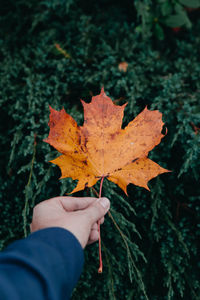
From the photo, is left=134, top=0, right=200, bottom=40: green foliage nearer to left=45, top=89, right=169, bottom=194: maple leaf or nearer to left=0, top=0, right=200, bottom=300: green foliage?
left=0, top=0, right=200, bottom=300: green foliage

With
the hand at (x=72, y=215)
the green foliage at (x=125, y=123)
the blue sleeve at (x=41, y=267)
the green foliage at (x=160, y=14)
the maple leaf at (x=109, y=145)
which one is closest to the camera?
the blue sleeve at (x=41, y=267)

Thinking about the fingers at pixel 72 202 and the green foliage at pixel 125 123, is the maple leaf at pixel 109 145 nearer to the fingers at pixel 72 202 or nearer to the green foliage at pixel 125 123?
the fingers at pixel 72 202

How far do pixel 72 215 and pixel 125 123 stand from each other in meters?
0.74

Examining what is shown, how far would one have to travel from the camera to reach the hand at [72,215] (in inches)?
30.7

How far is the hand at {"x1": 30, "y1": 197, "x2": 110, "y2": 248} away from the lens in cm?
78

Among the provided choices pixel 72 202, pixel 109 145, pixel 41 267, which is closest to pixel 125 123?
pixel 109 145

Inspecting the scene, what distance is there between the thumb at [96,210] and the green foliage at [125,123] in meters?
Answer: 0.25

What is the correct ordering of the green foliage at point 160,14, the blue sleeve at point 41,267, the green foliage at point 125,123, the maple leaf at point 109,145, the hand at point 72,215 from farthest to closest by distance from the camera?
the green foliage at point 160,14
the green foliage at point 125,123
the maple leaf at point 109,145
the hand at point 72,215
the blue sleeve at point 41,267

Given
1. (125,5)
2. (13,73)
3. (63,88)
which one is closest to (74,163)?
(63,88)

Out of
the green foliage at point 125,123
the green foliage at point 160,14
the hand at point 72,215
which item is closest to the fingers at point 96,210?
the hand at point 72,215

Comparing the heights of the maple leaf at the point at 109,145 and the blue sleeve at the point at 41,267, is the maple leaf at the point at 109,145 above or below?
above

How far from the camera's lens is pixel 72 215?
2.70 feet

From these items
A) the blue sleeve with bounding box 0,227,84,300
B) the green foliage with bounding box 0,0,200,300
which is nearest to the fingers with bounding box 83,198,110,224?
the blue sleeve with bounding box 0,227,84,300

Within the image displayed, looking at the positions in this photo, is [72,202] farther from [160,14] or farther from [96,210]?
[160,14]
